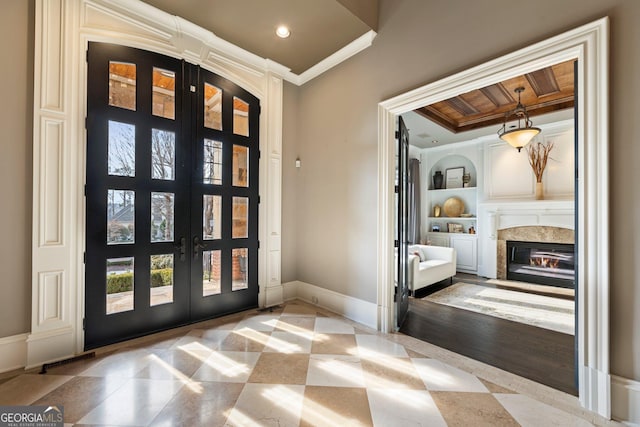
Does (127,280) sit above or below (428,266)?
above

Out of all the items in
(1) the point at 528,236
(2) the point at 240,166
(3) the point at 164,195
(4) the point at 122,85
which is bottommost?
(1) the point at 528,236

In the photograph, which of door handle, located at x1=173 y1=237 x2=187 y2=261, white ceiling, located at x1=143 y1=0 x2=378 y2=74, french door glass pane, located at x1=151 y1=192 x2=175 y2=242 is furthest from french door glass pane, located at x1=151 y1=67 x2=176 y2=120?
door handle, located at x1=173 y1=237 x2=187 y2=261

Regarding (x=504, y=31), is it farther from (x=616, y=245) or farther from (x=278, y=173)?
(x=278, y=173)

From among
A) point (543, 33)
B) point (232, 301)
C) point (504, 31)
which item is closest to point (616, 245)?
point (543, 33)

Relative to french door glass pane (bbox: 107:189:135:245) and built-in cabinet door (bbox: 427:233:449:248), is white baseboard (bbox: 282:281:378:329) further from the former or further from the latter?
built-in cabinet door (bbox: 427:233:449:248)

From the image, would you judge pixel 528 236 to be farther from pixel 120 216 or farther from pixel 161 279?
pixel 120 216

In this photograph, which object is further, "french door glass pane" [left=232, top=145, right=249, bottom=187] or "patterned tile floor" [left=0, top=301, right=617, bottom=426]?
"french door glass pane" [left=232, top=145, right=249, bottom=187]

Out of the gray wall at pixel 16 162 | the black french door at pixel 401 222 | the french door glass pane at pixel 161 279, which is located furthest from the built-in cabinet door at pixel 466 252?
the gray wall at pixel 16 162

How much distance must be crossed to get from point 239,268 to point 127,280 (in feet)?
4.08

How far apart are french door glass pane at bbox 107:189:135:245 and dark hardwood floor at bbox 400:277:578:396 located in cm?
315

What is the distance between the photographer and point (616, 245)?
5.78ft

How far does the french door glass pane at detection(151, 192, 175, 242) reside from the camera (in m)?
2.94

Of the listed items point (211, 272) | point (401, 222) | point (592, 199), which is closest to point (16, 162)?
point (211, 272)

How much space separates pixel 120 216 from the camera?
2734 mm
